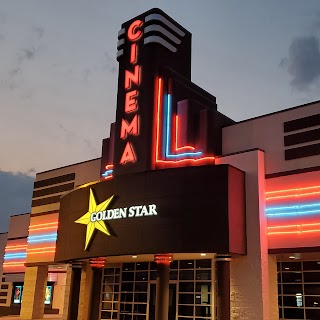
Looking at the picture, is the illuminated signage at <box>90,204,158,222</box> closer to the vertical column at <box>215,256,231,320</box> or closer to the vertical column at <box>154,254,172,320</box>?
the vertical column at <box>154,254,172,320</box>

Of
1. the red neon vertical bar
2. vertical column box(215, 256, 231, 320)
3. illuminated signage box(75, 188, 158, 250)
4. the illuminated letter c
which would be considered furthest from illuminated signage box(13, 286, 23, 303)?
vertical column box(215, 256, 231, 320)

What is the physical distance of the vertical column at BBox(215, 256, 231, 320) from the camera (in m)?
20.1

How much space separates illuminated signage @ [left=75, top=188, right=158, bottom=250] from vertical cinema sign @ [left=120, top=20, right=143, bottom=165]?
280 cm

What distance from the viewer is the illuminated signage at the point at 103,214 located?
21578 millimetres

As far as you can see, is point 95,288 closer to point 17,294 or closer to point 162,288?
point 162,288

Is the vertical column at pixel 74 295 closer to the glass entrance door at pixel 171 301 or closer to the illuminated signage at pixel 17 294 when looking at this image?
the glass entrance door at pixel 171 301

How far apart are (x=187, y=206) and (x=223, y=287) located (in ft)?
13.1

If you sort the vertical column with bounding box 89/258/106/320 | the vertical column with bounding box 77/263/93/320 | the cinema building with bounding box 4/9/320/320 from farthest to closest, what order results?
the vertical column with bounding box 77/263/93/320 < the vertical column with bounding box 89/258/106/320 < the cinema building with bounding box 4/9/320/320

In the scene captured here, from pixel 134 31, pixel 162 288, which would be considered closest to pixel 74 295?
pixel 162 288

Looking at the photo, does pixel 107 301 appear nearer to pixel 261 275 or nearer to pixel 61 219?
pixel 61 219

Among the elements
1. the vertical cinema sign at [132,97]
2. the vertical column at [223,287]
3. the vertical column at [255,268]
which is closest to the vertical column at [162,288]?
the vertical column at [223,287]

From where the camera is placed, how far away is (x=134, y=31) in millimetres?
27219

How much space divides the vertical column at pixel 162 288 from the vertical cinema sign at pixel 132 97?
224 inches

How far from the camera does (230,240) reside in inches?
786
